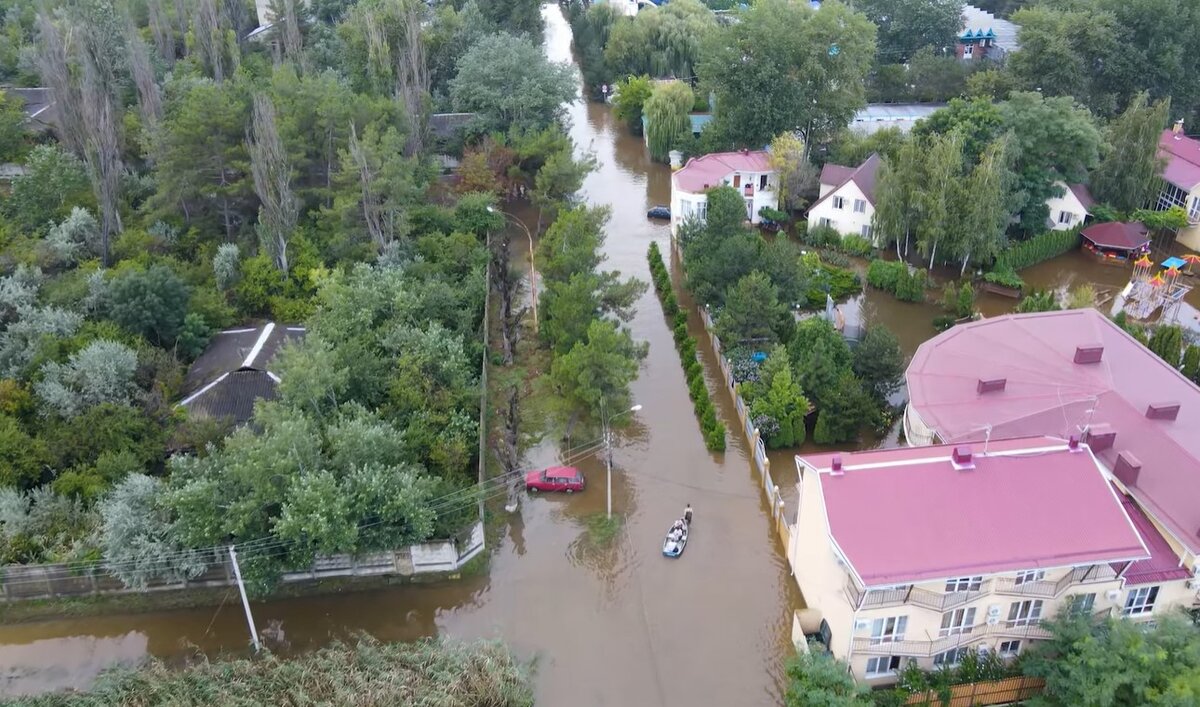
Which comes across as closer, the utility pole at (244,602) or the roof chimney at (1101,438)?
the utility pole at (244,602)

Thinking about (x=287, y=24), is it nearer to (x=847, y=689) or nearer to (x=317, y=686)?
(x=317, y=686)

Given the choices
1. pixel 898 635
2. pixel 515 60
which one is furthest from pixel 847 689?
pixel 515 60

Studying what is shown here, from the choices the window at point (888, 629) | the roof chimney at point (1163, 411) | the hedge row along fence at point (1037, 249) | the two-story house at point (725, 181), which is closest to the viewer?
the window at point (888, 629)

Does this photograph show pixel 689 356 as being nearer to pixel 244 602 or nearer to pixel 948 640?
pixel 948 640

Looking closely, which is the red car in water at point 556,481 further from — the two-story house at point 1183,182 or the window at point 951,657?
the two-story house at point 1183,182

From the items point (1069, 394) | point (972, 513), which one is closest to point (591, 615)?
point (972, 513)

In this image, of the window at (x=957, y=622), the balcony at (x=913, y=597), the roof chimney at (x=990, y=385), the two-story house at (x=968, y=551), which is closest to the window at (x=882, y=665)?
the two-story house at (x=968, y=551)
